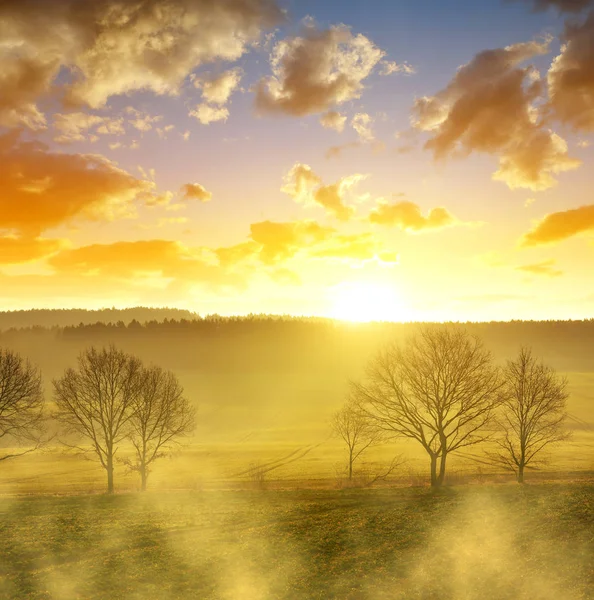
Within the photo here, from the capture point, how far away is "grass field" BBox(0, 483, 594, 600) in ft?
54.9

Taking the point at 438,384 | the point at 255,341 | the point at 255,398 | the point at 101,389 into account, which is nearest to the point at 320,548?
the point at 438,384

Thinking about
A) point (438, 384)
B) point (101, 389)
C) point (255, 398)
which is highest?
point (438, 384)

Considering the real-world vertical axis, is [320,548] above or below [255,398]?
above

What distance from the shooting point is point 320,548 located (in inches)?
797

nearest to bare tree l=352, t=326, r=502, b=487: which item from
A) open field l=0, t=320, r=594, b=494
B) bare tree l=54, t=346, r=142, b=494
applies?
open field l=0, t=320, r=594, b=494

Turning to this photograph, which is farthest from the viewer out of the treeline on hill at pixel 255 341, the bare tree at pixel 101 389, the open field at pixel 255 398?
the treeline on hill at pixel 255 341

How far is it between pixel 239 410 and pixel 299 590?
95.8 meters

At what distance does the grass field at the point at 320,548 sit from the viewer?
1673 centimetres

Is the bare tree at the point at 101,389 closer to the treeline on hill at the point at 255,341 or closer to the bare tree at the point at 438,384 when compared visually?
the bare tree at the point at 438,384

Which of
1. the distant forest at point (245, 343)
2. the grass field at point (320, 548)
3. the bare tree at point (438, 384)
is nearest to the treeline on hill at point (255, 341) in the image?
the distant forest at point (245, 343)

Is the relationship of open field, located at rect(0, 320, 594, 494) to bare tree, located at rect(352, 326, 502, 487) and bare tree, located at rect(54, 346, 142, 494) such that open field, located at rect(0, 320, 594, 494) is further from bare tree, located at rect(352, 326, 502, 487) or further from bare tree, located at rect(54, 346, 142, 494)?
bare tree, located at rect(54, 346, 142, 494)

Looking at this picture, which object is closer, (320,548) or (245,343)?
(320,548)

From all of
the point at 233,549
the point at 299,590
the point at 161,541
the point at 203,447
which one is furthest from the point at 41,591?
the point at 203,447

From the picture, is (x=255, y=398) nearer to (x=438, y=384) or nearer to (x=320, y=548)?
(x=438, y=384)
